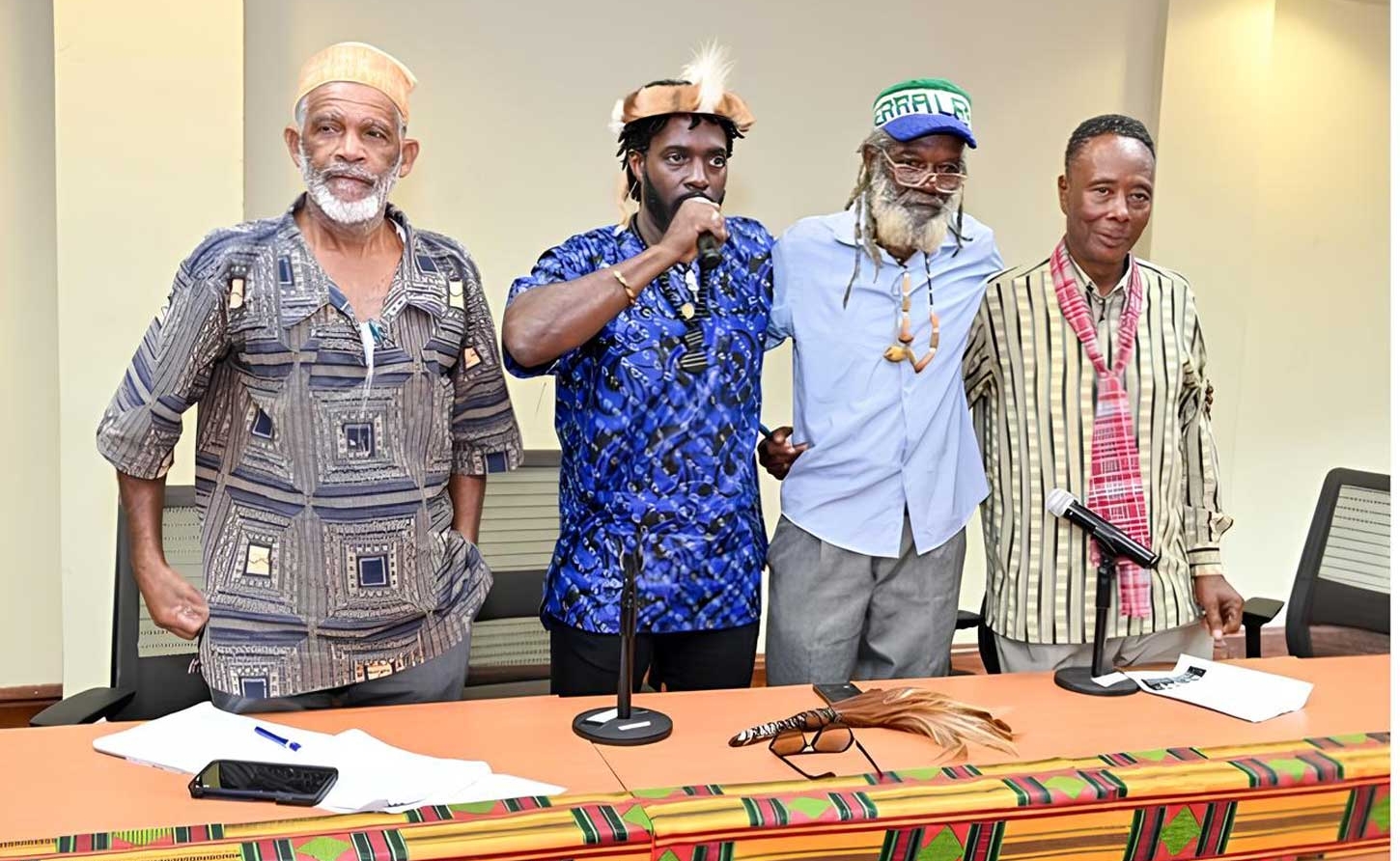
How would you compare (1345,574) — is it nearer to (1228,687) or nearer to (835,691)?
(1228,687)

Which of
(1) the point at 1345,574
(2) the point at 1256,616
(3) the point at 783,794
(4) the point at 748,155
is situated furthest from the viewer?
(4) the point at 748,155

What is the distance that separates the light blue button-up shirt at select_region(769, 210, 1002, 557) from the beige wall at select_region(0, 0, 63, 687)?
2.28 m

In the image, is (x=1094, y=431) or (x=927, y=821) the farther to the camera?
(x=1094, y=431)

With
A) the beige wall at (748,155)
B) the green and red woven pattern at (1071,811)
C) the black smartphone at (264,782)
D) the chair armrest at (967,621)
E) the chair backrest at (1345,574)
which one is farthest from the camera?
the beige wall at (748,155)

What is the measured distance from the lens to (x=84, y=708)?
209 centimetres

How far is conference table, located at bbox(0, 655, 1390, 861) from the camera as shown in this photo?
1154 mm

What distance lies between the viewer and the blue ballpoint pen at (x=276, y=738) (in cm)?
165

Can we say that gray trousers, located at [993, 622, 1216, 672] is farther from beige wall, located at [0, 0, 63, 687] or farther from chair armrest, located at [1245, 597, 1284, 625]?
beige wall, located at [0, 0, 63, 687]

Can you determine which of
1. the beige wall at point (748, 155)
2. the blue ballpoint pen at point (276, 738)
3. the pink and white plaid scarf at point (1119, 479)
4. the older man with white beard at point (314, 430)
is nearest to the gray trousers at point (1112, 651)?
the pink and white plaid scarf at point (1119, 479)

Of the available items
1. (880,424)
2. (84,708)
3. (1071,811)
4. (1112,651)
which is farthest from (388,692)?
(1112,651)

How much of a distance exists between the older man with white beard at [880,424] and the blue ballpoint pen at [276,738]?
95 cm

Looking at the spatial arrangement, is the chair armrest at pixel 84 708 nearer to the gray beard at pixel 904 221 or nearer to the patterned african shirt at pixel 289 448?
the patterned african shirt at pixel 289 448

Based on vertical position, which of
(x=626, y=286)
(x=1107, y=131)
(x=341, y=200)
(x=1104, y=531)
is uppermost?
(x=1107, y=131)

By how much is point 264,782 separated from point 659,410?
901 millimetres
